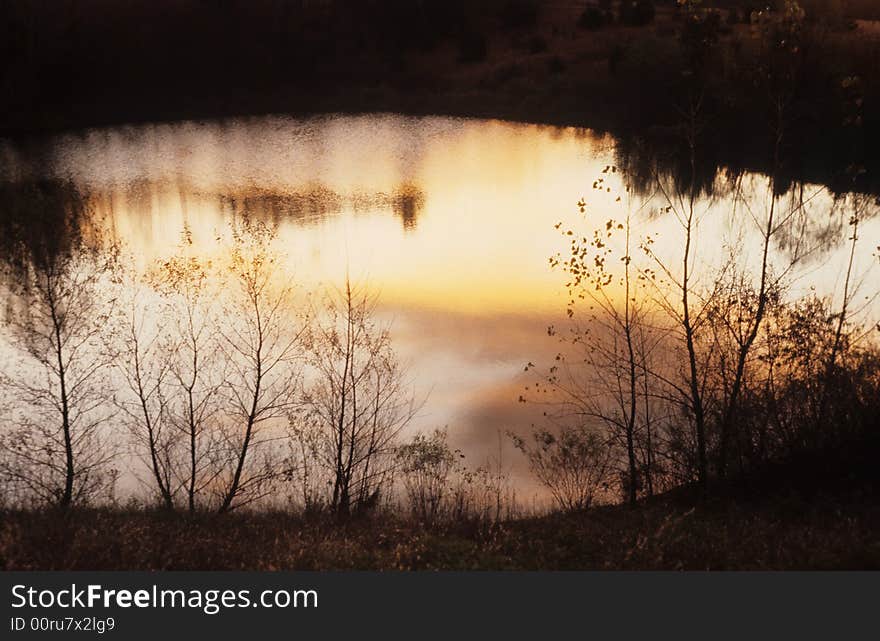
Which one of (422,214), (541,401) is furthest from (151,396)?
(422,214)

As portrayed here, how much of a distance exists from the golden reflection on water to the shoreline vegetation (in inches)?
49.6

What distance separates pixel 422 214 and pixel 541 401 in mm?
23420

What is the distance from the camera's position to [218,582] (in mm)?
12180

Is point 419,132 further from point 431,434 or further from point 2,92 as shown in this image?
point 431,434

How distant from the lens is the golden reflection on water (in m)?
32.6

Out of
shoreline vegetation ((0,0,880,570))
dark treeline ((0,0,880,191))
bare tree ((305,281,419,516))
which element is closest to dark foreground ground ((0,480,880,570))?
shoreline vegetation ((0,0,880,570))

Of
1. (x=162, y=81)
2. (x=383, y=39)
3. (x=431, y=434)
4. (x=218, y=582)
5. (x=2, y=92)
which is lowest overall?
(x=218, y=582)

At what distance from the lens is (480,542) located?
16.0m

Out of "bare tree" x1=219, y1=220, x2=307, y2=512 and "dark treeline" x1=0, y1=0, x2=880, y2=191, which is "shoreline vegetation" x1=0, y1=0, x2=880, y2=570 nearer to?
"bare tree" x1=219, y1=220, x2=307, y2=512

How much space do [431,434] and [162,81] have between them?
84824mm

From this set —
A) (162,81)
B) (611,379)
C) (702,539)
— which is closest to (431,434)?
(611,379)

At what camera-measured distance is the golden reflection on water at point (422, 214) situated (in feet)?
107

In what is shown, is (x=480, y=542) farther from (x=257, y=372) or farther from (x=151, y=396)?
(x=151, y=396)

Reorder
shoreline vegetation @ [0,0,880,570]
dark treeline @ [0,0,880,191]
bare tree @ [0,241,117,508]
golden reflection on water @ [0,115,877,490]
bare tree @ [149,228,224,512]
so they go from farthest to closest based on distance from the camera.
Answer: dark treeline @ [0,0,880,191], golden reflection on water @ [0,115,877,490], bare tree @ [149,228,224,512], bare tree @ [0,241,117,508], shoreline vegetation @ [0,0,880,570]
